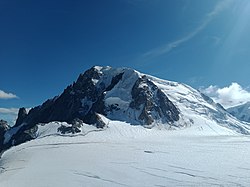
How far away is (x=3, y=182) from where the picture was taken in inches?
1539

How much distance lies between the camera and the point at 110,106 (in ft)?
411

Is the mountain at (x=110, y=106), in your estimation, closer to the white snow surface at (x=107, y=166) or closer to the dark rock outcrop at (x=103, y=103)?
the dark rock outcrop at (x=103, y=103)

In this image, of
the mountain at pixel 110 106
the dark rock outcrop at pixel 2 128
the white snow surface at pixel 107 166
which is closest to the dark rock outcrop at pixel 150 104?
the mountain at pixel 110 106

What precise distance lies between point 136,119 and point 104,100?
16129mm

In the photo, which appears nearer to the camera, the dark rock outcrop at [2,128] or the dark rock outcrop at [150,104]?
the dark rock outcrop at [150,104]

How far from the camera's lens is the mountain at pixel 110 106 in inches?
4815

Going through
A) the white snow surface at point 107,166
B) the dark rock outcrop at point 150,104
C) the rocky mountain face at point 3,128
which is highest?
the dark rock outcrop at point 150,104

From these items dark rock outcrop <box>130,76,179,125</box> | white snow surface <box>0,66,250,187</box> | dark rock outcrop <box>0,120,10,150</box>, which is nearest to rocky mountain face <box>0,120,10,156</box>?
dark rock outcrop <box>0,120,10,150</box>

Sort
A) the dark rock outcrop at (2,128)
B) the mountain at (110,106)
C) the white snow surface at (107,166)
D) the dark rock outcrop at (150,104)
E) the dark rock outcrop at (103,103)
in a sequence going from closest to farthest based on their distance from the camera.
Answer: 1. the white snow surface at (107,166)
2. the mountain at (110,106)
3. the dark rock outcrop at (103,103)
4. the dark rock outcrop at (150,104)
5. the dark rock outcrop at (2,128)

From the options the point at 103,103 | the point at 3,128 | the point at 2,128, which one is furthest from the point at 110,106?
the point at 2,128

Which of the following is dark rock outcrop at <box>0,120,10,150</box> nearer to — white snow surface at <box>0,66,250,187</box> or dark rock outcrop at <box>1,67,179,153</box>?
dark rock outcrop at <box>1,67,179,153</box>

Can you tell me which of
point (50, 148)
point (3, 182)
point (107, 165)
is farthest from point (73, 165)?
point (50, 148)

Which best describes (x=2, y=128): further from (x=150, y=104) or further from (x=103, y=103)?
(x=150, y=104)

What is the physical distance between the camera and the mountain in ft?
401
